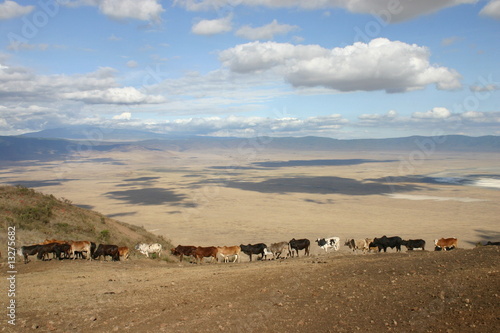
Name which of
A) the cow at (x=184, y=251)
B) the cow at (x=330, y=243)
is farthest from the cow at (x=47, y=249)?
the cow at (x=330, y=243)

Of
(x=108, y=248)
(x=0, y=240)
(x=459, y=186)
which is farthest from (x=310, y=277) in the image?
(x=459, y=186)

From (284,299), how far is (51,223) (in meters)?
16.0

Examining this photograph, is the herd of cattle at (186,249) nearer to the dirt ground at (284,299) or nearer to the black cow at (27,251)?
the black cow at (27,251)

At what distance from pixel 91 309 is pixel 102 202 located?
48.4m

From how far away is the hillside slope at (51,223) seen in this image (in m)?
18.1

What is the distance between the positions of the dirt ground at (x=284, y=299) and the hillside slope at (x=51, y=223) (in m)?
6.80

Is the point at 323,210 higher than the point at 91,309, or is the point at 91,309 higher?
the point at 91,309

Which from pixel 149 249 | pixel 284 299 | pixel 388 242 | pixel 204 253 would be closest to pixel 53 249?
pixel 149 249

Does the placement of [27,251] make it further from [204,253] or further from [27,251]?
[204,253]

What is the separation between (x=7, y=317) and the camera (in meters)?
8.01

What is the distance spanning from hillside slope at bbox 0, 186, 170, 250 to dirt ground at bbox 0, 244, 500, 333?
22.3ft

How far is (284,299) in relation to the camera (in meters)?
8.44

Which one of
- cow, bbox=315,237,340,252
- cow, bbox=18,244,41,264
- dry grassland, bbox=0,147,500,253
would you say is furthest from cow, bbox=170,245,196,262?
dry grassland, bbox=0,147,500,253

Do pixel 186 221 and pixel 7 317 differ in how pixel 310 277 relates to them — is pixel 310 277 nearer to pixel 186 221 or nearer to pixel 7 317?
pixel 7 317
